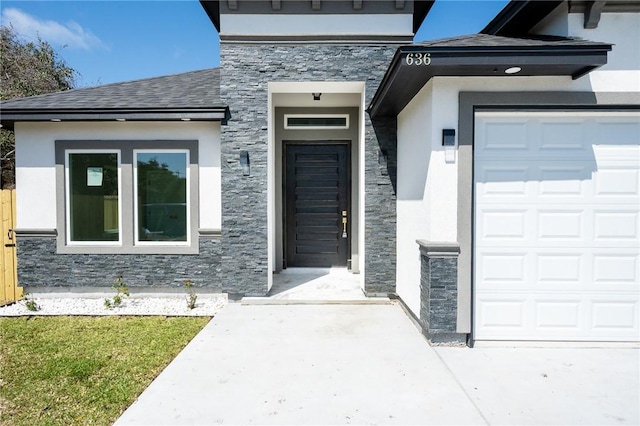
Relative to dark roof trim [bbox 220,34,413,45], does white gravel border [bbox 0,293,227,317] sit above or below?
below

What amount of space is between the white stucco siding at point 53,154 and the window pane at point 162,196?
13.0 inches

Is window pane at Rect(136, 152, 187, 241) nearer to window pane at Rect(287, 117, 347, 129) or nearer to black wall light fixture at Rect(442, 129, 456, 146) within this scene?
window pane at Rect(287, 117, 347, 129)

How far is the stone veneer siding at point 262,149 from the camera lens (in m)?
5.35

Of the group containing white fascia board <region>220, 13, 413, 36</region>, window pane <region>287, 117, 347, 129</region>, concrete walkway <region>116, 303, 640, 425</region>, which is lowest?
concrete walkway <region>116, 303, 640, 425</region>

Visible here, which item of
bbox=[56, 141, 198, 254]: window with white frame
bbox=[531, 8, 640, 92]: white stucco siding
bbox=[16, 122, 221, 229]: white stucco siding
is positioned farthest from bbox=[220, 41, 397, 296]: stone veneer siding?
bbox=[531, 8, 640, 92]: white stucco siding

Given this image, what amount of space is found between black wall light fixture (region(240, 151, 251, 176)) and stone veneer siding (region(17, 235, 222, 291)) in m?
1.34

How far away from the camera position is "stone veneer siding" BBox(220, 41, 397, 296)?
535cm

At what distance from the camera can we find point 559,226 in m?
3.77

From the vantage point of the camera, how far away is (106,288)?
19.1ft

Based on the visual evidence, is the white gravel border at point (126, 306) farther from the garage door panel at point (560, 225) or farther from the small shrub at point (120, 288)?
the garage door panel at point (560, 225)

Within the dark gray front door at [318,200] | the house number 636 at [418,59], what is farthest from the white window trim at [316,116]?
the house number 636 at [418,59]

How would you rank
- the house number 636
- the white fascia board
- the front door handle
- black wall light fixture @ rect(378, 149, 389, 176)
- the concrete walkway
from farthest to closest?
1. the front door handle
2. black wall light fixture @ rect(378, 149, 389, 176)
3. the white fascia board
4. the house number 636
5. the concrete walkway

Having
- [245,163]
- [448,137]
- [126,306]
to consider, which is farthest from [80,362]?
[448,137]

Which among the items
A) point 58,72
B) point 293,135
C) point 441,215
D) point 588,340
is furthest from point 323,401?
point 58,72
